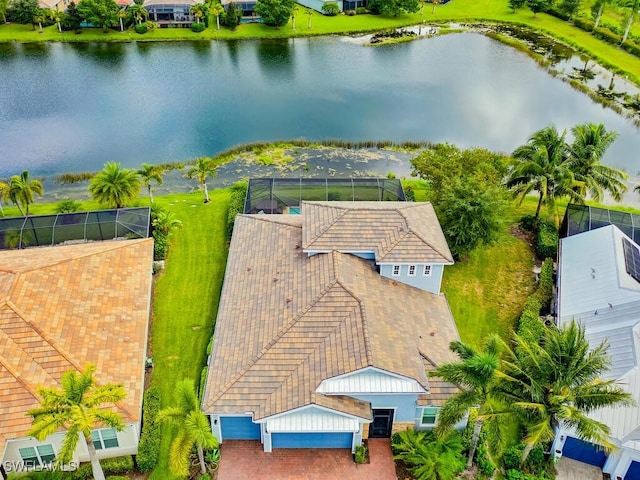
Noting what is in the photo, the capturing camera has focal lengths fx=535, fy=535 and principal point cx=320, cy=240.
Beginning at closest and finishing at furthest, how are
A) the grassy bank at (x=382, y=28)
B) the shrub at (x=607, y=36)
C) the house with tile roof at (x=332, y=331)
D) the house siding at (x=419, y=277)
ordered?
the house with tile roof at (x=332, y=331) → the house siding at (x=419, y=277) → the grassy bank at (x=382, y=28) → the shrub at (x=607, y=36)

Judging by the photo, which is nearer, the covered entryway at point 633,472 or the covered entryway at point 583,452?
the covered entryway at point 633,472

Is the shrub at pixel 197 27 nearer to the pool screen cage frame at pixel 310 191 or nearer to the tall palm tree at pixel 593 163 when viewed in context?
the pool screen cage frame at pixel 310 191

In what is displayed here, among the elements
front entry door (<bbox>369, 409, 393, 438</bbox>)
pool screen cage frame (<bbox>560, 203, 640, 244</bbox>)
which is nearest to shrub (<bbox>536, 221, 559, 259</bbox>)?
pool screen cage frame (<bbox>560, 203, 640, 244</bbox>)

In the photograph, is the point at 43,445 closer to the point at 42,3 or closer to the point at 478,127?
the point at 478,127

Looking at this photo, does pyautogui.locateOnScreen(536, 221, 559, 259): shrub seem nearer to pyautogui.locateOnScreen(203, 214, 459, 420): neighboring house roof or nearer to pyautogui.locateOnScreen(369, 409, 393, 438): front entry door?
pyautogui.locateOnScreen(203, 214, 459, 420): neighboring house roof

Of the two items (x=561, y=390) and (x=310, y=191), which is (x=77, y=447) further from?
(x=310, y=191)

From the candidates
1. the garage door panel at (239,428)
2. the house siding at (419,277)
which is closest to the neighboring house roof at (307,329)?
the house siding at (419,277)
